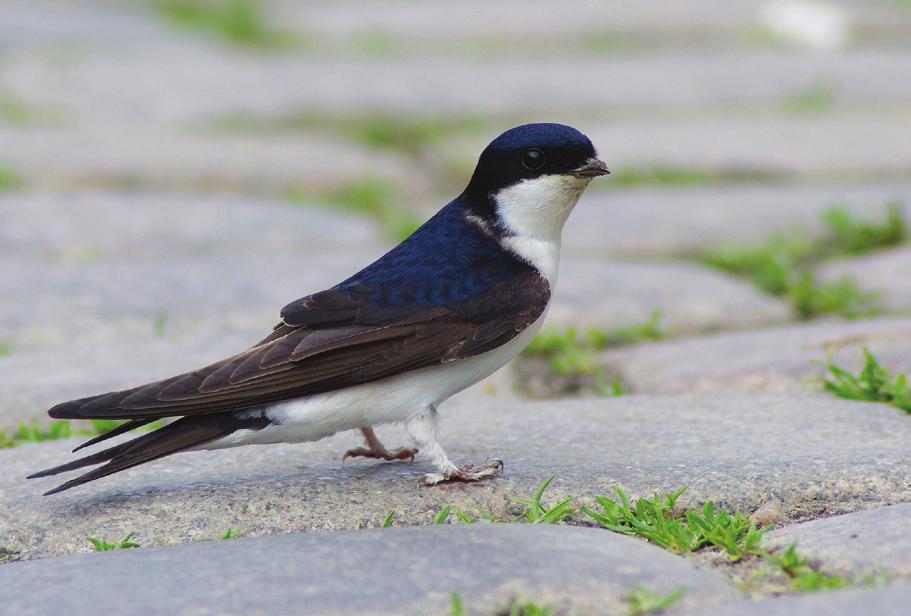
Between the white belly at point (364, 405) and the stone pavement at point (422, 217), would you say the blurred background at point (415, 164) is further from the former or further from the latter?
the white belly at point (364, 405)

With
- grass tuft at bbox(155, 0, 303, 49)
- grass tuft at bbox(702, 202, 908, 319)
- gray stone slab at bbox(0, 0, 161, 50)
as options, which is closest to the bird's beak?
grass tuft at bbox(702, 202, 908, 319)

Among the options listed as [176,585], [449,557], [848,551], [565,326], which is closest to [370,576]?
[449,557]

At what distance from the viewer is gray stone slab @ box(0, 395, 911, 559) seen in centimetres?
247

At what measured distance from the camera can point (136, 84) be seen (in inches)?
281

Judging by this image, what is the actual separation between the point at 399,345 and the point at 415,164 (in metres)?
3.24

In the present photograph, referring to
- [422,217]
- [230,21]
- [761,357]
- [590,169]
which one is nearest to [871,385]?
[761,357]

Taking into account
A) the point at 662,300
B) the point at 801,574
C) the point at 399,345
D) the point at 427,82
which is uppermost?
the point at 427,82

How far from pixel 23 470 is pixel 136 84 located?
15.2 feet

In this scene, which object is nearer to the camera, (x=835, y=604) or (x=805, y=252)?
(x=835, y=604)

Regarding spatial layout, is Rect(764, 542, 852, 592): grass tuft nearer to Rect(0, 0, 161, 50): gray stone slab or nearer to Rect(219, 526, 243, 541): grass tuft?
Rect(219, 526, 243, 541): grass tuft

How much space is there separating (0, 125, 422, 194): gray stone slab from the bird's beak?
2.55m

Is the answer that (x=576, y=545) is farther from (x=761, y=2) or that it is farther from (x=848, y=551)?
(x=761, y=2)

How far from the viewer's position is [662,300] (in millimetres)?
4031

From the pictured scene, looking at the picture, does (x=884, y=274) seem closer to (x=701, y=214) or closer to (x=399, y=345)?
(x=701, y=214)
